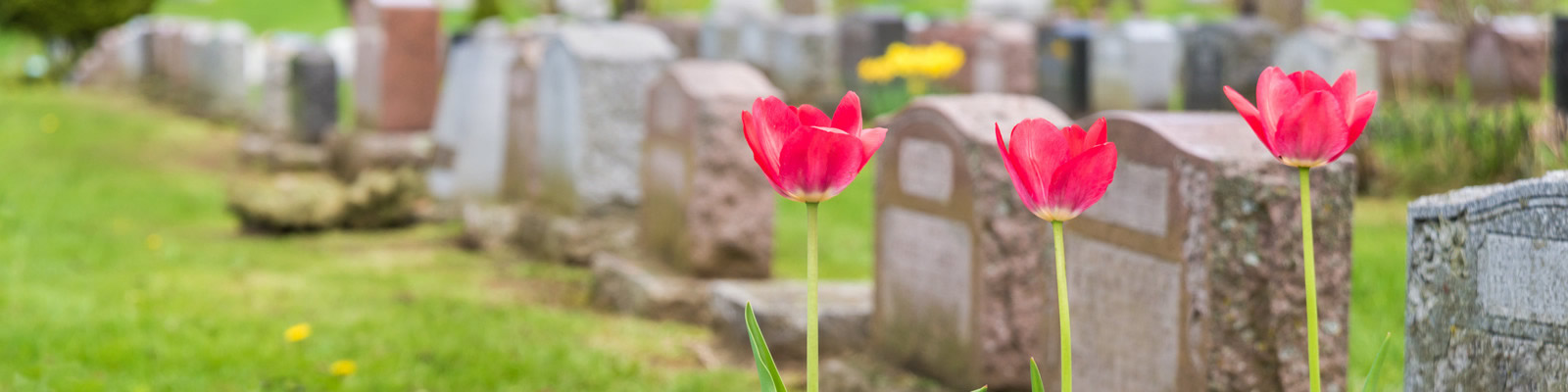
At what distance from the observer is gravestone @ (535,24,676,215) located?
609 centimetres

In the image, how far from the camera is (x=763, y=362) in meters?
1.56

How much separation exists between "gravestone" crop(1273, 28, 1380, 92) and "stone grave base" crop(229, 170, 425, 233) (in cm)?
568

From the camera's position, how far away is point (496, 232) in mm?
6945

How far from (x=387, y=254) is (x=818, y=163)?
5.79m

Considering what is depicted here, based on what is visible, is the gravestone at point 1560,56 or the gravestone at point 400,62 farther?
the gravestone at point 400,62

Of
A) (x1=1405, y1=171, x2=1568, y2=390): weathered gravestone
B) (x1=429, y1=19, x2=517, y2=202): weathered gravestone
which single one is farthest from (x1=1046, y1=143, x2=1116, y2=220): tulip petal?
(x1=429, y1=19, x2=517, y2=202): weathered gravestone

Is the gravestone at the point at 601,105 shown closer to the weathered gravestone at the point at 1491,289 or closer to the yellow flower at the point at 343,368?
the yellow flower at the point at 343,368

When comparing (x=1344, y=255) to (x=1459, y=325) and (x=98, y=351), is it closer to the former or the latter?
(x=1459, y=325)

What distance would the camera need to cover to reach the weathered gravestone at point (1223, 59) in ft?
35.3

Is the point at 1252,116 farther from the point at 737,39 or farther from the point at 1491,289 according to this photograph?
the point at 737,39

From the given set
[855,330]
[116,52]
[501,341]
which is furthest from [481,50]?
[116,52]

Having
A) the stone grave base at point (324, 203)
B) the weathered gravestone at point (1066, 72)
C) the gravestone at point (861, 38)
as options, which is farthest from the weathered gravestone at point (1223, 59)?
the stone grave base at point (324, 203)

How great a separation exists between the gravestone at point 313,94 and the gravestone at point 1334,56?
701 cm

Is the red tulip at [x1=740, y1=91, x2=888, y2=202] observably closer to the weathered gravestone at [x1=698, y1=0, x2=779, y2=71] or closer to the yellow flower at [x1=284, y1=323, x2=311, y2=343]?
the yellow flower at [x1=284, y1=323, x2=311, y2=343]
